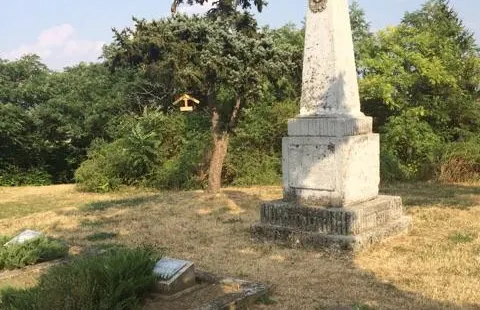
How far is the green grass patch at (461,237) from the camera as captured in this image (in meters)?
6.43

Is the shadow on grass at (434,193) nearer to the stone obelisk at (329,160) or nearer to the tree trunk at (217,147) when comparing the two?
the stone obelisk at (329,160)

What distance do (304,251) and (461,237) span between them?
6.85ft

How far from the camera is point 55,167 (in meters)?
22.6

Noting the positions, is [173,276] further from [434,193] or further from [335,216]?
[434,193]

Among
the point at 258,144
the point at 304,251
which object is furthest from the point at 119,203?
the point at 304,251

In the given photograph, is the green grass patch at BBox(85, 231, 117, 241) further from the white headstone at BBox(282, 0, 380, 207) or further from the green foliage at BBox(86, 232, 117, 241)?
the white headstone at BBox(282, 0, 380, 207)

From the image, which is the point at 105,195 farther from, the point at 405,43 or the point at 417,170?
the point at 405,43

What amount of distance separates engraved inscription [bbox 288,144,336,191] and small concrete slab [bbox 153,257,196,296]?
2.50 m

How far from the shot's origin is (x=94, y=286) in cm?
400

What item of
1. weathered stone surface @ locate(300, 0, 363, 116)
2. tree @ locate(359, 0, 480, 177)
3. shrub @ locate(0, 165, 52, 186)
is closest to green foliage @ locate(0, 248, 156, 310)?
weathered stone surface @ locate(300, 0, 363, 116)

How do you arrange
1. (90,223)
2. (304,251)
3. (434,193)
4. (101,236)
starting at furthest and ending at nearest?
(434,193) → (90,223) → (101,236) → (304,251)

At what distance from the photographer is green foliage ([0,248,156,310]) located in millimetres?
3750

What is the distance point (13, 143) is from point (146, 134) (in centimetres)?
792

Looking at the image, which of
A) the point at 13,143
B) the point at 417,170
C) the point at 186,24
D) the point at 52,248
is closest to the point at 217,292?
the point at 52,248
